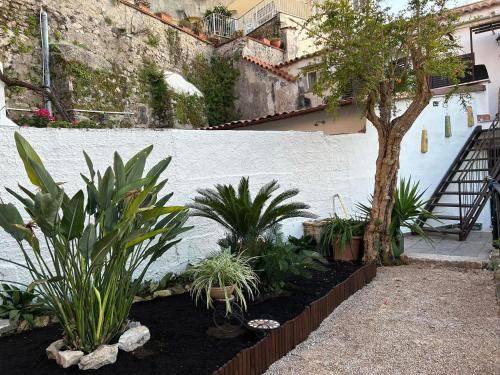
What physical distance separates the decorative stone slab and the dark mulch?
0.07 m

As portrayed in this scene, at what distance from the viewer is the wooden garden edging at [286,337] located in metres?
2.74

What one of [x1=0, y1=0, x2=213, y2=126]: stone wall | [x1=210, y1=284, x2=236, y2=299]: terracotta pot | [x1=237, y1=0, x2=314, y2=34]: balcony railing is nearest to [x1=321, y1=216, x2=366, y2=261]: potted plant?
[x1=210, y1=284, x2=236, y2=299]: terracotta pot

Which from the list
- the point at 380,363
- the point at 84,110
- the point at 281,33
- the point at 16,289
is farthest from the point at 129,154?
the point at 281,33

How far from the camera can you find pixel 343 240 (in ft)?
18.1

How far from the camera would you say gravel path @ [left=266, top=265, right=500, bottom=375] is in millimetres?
2969

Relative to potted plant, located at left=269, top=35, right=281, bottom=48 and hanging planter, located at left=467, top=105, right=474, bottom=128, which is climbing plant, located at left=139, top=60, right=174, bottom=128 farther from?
hanging planter, located at left=467, top=105, right=474, bottom=128

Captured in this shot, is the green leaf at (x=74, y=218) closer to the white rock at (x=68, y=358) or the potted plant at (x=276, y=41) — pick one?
the white rock at (x=68, y=358)

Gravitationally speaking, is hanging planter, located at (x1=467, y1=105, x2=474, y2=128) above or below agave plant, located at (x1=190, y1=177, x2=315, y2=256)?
above

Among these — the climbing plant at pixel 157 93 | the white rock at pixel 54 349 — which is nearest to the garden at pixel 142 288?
the white rock at pixel 54 349

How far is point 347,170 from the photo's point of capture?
279 inches

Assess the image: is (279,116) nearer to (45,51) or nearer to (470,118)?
(470,118)

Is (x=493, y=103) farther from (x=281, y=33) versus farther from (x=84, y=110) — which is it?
(x=84, y=110)

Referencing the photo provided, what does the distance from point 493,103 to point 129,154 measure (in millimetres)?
9647

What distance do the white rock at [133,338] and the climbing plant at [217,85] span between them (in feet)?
30.9
